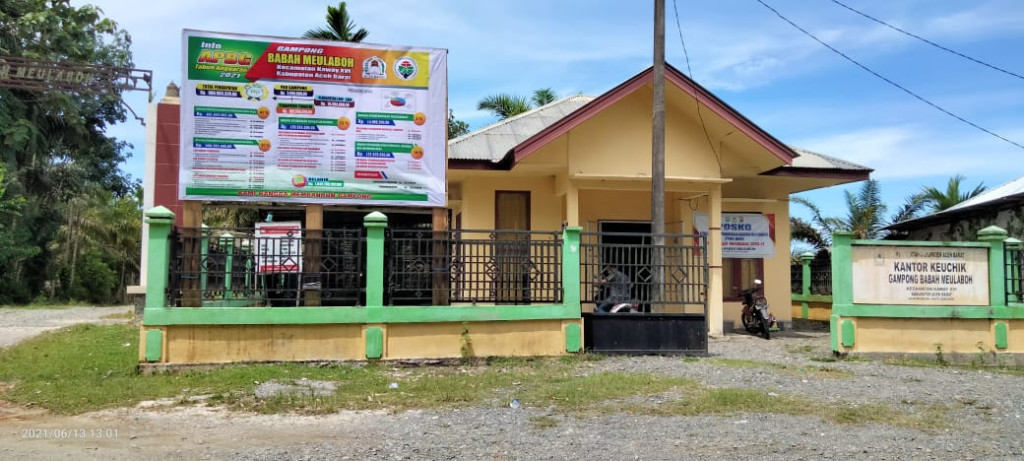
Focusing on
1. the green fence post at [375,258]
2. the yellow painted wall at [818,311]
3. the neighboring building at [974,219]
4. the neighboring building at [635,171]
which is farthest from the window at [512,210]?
the neighboring building at [974,219]

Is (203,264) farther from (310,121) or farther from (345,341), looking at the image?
(310,121)

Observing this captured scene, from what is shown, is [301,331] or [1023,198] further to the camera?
[1023,198]

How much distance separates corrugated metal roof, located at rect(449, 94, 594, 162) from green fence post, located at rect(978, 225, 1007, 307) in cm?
648

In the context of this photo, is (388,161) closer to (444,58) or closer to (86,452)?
(444,58)

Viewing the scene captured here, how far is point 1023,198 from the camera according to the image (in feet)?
47.6

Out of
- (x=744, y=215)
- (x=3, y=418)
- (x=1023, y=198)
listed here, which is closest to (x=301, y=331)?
(x=3, y=418)

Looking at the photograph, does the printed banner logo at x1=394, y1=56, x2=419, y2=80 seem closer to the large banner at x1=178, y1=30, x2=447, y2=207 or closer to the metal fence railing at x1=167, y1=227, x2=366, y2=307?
the large banner at x1=178, y1=30, x2=447, y2=207

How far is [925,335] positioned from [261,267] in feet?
30.0

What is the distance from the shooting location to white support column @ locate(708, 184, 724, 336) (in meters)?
12.6

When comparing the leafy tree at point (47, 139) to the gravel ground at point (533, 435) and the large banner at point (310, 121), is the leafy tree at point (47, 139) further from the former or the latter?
the gravel ground at point (533, 435)

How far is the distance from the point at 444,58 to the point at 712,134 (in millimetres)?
5456

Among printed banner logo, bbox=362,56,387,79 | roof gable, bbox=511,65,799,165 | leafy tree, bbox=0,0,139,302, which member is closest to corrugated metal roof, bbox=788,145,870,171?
roof gable, bbox=511,65,799,165

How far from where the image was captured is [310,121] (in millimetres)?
9406

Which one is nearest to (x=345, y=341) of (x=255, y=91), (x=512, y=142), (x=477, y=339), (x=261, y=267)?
(x=261, y=267)
